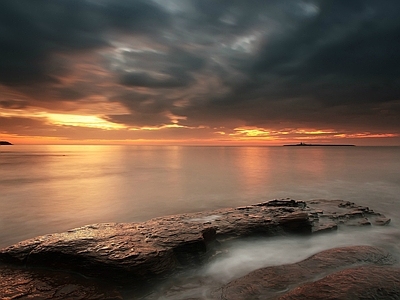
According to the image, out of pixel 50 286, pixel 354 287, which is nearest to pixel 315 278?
pixel 354 287

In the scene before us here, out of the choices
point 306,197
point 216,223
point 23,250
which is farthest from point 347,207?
point 23,250

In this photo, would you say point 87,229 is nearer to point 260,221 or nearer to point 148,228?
point 148,228

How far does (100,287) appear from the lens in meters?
4.32

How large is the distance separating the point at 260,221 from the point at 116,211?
299 inches

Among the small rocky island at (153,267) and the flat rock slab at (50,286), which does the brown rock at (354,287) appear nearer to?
the small rocky island at (153,267)

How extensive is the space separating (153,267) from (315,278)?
3000 millimetres

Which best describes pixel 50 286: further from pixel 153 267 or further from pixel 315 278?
pixel 315 278

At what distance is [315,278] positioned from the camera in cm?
453

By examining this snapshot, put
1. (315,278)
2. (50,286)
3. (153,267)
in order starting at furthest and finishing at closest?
(153,267), (315,278), (50,286)

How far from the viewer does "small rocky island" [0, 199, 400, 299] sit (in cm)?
393

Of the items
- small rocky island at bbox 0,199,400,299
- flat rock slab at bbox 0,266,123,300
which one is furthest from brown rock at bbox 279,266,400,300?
flat rock slab at bbox 0,266,123,300

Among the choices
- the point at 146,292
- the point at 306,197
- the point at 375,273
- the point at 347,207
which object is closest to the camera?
the point at 375,273

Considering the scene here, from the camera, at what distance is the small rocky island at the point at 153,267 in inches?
155

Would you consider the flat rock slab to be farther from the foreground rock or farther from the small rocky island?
the foreground rock
